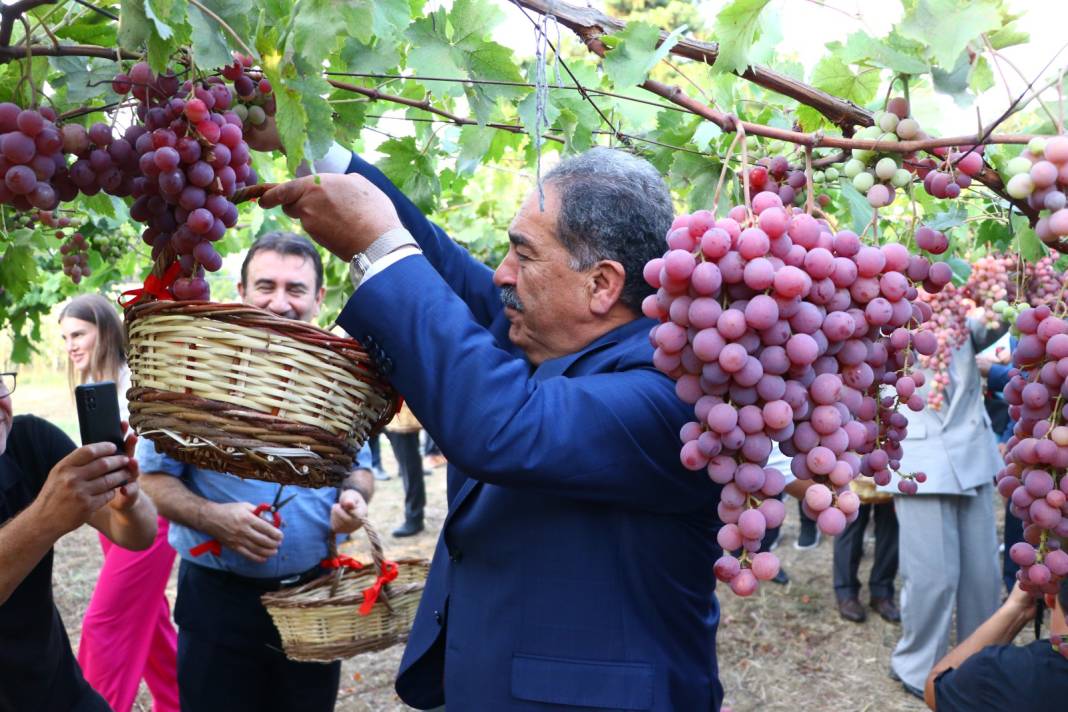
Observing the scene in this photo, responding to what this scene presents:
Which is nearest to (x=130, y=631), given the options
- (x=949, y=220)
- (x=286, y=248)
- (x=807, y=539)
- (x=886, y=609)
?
(x=286, y=248)

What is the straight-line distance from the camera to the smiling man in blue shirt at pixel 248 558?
2.82 meters

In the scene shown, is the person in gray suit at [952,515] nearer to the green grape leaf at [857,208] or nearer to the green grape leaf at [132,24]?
the green grape leaf at [857,208]

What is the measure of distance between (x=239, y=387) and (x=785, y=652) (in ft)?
15.6

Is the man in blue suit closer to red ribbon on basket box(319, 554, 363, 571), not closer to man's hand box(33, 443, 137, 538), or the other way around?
man's hand box(33, 443, 137, 538)

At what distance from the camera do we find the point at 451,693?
1642 millimetres

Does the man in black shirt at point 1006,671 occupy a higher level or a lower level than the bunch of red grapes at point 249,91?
lower

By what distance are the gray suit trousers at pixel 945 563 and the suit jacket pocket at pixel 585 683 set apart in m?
3.29

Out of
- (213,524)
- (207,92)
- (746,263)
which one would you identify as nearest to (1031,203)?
(746,263)

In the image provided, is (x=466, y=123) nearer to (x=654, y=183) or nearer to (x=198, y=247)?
(x=654, y=183)

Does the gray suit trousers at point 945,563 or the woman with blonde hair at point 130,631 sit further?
the gray suit trousers at point 945,563

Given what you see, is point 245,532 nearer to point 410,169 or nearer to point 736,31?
point 410,169

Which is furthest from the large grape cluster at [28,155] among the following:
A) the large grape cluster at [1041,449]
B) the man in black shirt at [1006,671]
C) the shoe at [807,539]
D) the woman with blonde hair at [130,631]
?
the shoe at [807,539]

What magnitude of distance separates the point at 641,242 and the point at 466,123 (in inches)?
21.5

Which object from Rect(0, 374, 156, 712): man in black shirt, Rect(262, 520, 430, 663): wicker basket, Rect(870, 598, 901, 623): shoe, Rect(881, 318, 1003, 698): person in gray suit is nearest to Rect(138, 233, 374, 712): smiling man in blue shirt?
Rect(262, 520, 430, 663): wicker basket
